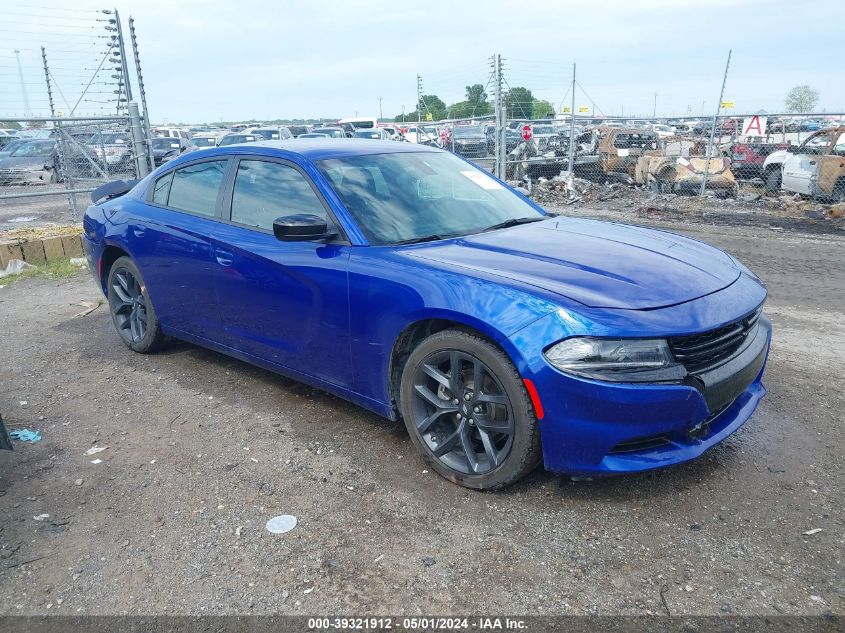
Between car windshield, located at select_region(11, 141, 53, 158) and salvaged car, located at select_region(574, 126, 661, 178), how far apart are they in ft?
52.4

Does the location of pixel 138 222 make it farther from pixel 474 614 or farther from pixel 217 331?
pixel 474 614

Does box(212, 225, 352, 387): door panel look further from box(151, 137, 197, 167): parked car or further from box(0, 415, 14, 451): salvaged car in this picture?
box(151, 137, 197, 167): parked car

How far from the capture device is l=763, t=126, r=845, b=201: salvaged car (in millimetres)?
12148

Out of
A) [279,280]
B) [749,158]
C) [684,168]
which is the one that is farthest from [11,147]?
[279,280]

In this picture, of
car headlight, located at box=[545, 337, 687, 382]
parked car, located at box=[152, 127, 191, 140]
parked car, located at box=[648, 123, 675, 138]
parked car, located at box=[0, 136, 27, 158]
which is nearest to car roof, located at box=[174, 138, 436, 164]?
car headlight, located at box=[545, 337, 687, 382]

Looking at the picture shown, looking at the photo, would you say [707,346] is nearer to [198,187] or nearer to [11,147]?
[198,187]

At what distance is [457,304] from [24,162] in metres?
21.6

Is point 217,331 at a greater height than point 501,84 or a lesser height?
lesser

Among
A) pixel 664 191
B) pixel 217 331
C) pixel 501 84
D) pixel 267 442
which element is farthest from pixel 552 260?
pixel 664 191

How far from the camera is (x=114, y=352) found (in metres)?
5.19

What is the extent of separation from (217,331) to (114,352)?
1.51m

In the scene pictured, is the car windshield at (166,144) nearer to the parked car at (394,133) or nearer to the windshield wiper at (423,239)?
the parked car at (394,133)

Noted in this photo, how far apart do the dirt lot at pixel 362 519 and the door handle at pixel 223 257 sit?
90cm

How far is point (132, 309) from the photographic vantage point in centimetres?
508
